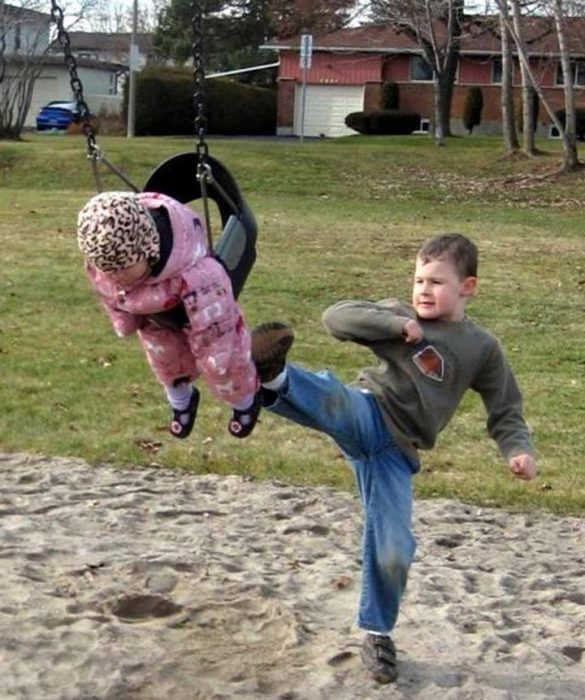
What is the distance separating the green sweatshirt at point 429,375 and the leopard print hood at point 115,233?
754 millimetres

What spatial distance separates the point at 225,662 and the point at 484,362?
136 cm

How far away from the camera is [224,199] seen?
162 inches

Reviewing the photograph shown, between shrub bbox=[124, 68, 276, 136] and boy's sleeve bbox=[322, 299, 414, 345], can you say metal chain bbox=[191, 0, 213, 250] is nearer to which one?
boy's sleeve bbox=[322, 299, 414, 345]

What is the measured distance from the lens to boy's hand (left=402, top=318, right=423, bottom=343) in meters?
3.87

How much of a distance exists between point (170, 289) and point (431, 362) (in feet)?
2.94

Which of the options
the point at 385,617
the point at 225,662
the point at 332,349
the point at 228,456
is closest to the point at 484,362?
the point at 385,617

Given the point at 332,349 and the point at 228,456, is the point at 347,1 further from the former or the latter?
the point at 228,456

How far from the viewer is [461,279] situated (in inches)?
158

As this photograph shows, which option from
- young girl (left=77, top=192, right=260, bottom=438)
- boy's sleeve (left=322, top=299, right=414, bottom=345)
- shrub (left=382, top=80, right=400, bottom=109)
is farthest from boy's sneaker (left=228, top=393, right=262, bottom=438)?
shrub (left=382, top=80, right=400, bottom=109)

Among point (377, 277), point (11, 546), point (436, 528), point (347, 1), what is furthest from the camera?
point (347, 1)

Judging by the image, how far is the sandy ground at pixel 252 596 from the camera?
4371 millimetres

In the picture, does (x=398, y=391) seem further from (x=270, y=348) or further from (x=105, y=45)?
(x=105, y=45)

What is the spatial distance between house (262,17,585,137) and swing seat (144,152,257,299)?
45487 mm

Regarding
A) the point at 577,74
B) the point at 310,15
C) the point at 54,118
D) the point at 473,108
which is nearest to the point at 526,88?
the point at 310,15
